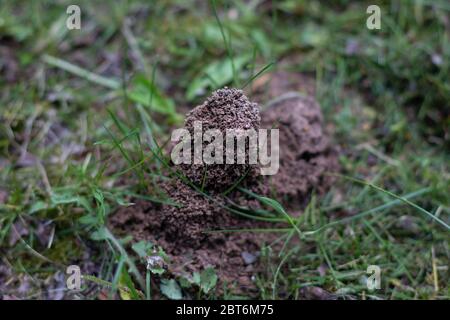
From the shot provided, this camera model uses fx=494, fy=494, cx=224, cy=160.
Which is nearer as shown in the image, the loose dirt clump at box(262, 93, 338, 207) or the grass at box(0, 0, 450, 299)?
the grass at box(0, 0, 450, 299)

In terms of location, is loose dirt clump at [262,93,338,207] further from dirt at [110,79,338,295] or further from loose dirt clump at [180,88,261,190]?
loose dirt clump at [180,88,261,190]

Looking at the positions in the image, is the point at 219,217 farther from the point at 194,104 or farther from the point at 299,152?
the point at 194,104

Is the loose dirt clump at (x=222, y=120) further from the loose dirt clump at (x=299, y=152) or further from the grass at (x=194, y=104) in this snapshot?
the loose dirt clump at (x=299, y=152)

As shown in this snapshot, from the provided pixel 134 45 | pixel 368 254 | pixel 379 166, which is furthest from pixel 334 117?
pixel 134 45

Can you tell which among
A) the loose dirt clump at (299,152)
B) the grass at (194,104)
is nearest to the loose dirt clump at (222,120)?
the grass at (194,104)

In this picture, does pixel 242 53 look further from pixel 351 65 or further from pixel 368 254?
pixel 368 254

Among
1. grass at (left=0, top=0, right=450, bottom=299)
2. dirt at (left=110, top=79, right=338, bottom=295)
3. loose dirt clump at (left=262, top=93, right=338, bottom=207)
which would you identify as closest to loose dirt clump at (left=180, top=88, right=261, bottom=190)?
dirt at (left=110, top=79, right=338, bottom=295)
